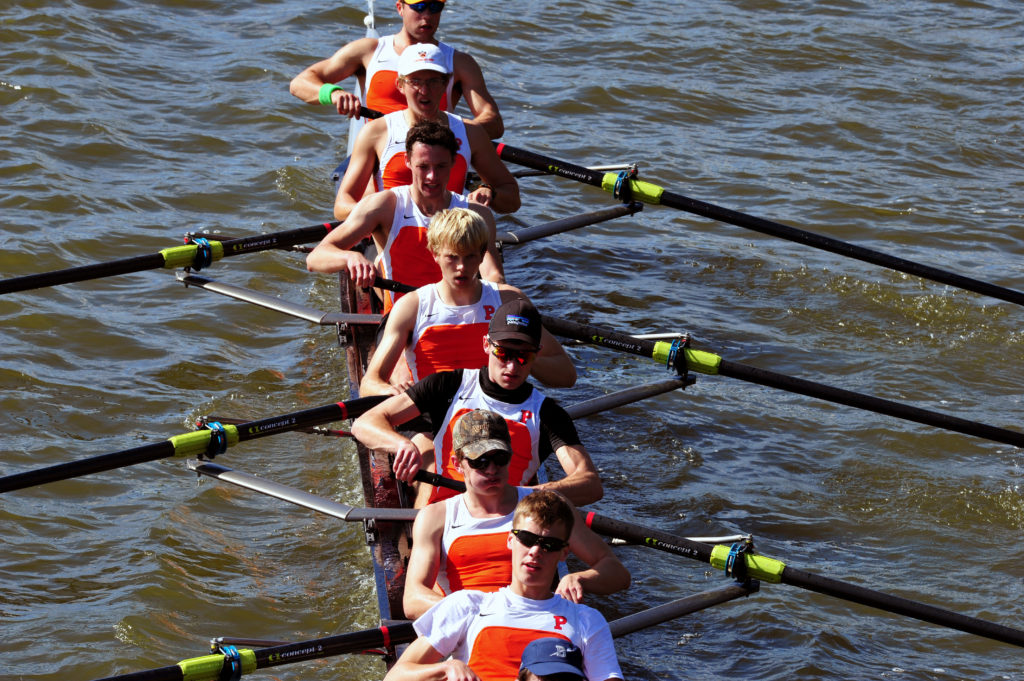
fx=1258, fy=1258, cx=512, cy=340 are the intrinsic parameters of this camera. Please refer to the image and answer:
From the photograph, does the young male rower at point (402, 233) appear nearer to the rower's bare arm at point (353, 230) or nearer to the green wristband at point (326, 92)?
the rower's bare arm at point (353, 230)

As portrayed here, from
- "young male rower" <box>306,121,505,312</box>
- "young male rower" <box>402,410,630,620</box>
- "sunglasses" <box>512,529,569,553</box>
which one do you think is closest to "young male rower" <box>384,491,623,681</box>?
"sunglasses" <box>512,529,569,553</box>

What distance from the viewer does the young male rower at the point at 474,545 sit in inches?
167

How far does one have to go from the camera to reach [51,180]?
9.55 m

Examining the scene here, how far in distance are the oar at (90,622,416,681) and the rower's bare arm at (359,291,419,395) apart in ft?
4.24

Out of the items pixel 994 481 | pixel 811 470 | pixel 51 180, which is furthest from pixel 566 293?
pixel 51 180

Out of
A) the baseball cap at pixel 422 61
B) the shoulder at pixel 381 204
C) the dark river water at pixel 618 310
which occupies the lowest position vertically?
the dark river water at pixel 618 310

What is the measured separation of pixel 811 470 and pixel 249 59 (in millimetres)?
7115

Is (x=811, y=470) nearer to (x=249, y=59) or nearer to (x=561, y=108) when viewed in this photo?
(x=561, y=108)

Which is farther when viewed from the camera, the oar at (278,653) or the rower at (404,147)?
the rower at (404,147)

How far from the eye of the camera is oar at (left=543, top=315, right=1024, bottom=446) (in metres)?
6.00

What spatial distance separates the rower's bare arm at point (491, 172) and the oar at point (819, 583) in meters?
2.53

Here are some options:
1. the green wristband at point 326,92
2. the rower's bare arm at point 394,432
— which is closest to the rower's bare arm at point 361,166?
the green wristband at point 326,92

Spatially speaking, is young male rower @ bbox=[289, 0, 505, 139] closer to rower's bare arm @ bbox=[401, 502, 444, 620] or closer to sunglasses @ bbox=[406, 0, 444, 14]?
sunglasses @ bbox=[406, 0, 444, 14]

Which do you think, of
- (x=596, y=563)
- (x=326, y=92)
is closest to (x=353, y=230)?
(x=326, y=92)
